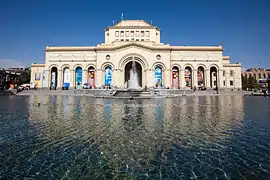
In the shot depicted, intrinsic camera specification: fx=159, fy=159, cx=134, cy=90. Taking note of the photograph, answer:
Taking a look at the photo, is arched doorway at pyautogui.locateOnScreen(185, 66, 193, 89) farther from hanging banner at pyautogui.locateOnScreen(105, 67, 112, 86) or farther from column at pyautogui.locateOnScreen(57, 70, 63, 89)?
column at pyautogui.locateOnScreen(57, 70, 63, 89)

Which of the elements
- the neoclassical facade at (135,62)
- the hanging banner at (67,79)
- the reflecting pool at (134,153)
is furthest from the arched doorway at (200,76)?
the reflecting pool at (134,153)

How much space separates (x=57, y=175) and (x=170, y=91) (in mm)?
31381

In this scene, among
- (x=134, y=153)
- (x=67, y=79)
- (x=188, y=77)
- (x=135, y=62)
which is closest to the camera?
(x=134, y=153)

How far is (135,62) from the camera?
44.1 meters

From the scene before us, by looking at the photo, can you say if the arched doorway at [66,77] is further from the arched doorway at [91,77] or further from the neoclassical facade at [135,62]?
the arched doorway at [91,77]

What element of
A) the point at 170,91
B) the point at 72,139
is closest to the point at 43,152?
the point at 72,139

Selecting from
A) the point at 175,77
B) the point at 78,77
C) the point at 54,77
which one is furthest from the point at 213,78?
the point at 54,77

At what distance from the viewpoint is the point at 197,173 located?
2799mm

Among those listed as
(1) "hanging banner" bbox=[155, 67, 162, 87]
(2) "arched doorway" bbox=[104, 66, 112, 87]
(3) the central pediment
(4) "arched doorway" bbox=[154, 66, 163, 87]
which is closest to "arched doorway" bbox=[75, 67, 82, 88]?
(2) "arched doorway" bbox=[104, 66, 112, 87]

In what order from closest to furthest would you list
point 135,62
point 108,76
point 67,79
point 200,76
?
point 108,76
point 135,62
point 67,79
point 200,76

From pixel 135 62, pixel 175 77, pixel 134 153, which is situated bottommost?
pixel 134 153

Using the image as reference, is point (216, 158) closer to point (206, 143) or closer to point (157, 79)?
point (206, 143)

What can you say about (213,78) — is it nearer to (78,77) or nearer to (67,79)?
(78,77)

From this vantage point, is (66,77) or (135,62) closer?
(135,62)
